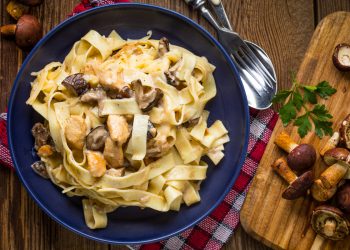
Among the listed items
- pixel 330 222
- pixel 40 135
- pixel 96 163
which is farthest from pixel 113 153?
pixel 330 222

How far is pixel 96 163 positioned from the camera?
3047mm

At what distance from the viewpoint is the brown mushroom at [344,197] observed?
3.35 meters

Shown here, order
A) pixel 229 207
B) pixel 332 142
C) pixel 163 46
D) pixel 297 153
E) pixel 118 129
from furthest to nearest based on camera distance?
pixel 229 207 → pixel 332 142 → pixel 297 153 → pixel 163 46 → pixel 118 129

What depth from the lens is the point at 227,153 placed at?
3.39m

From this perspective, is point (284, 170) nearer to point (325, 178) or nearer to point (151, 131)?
point (325, 178)

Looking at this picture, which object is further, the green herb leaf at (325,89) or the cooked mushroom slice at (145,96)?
the green herb leaf at (325,89)

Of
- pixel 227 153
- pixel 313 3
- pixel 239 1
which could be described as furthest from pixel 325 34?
pixel 227 153

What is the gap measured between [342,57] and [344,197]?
86 centimetres

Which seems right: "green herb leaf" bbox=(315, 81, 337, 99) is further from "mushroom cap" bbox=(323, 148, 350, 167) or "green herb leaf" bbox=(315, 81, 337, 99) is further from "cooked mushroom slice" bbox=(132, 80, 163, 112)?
"cooked mushroom slice" bbox=(132, 80, 163, 112)

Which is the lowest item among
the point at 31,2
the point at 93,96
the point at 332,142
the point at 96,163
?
the point at 332,142

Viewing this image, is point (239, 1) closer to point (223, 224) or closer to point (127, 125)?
point (127, 125)

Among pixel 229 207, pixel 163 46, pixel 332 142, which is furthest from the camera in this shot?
pixel 229 207

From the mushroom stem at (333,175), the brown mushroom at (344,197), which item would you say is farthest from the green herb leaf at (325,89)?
the brown mushroom at (344,197)

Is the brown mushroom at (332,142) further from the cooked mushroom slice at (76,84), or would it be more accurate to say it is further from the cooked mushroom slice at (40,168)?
the cooked mushroom slice at (40,168)
